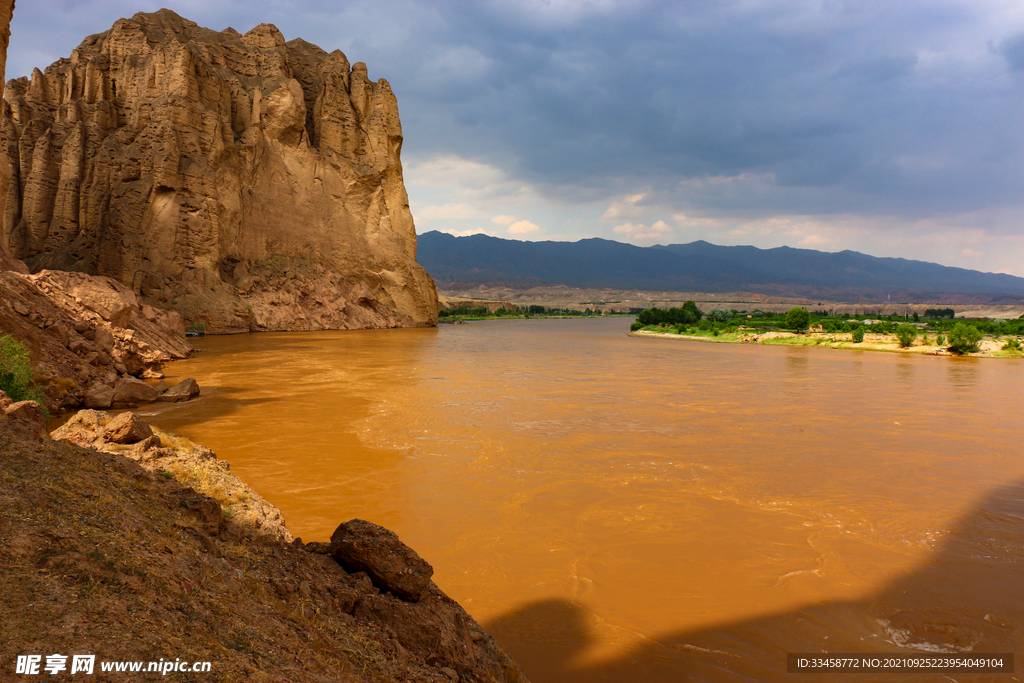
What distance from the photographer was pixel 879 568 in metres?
5.45

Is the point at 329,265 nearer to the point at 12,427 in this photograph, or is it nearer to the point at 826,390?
the point at 826,390

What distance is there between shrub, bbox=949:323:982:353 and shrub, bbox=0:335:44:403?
143ft

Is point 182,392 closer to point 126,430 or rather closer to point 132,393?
point 132,393

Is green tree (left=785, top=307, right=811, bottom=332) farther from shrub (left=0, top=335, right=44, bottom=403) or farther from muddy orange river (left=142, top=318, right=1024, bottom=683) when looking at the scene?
shrub (left=0, top=335, right=44, bottom=403)

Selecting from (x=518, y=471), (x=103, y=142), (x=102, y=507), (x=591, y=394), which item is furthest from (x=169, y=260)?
(x=102, y=507)

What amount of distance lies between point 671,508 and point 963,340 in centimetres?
3787

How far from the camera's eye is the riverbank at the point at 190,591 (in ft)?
7.15

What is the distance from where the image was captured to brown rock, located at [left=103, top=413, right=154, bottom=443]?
621 centimetres

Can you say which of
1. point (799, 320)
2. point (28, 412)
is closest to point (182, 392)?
point (28, 412)

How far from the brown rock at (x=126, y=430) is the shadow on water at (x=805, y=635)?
4601 mm

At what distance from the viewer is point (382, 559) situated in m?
3.55

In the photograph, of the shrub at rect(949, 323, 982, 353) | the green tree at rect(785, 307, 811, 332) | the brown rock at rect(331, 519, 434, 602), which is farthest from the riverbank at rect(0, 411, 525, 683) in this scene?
the green tree at rect(785, 307, 811, 332)

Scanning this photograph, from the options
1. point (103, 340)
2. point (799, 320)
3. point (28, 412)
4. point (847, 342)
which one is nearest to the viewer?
point (28, 412)

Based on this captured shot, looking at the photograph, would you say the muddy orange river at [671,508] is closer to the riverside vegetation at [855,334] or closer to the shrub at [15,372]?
the shrub at [15,372]
